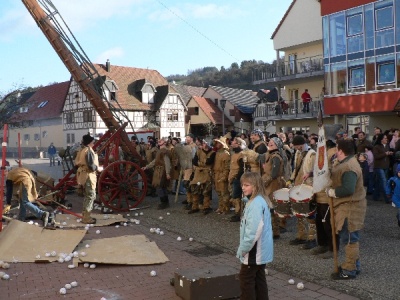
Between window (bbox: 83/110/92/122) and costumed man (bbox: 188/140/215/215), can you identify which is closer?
costumed man (bbox: 188/140/215/215)

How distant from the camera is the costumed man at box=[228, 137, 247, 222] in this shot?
922cm

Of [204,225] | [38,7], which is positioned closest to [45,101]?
[38,7]

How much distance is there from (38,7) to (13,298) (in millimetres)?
7919

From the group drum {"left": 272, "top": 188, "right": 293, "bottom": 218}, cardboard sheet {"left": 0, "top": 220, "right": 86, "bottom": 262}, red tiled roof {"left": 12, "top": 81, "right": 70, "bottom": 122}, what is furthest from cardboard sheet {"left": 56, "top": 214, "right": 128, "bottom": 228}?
red tiled roof {"left": 12, "top": 81, "right": 70, "bottom": 122}

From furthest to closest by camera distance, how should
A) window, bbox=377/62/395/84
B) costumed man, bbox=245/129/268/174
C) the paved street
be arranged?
window, bbox=377/62/395/84, costumed man, bbox=245/129/268/174, the paved street

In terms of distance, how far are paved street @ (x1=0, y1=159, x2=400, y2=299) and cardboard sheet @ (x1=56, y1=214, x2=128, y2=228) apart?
2.61 ft

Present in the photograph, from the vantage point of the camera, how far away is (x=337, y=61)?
23391 millimetres

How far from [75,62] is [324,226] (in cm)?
764

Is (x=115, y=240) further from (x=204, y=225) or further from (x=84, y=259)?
(x=204, y=225)

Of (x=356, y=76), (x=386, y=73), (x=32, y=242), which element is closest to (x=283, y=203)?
(x=32, y=242)

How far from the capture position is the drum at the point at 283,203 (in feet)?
22.2

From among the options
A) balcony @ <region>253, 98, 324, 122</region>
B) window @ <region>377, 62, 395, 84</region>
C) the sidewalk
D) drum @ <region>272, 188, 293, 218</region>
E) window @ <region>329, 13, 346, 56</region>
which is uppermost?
window @ <region>329, 13, 346, 56</region>

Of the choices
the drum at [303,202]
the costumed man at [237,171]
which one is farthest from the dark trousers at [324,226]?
the costumed man at [237,171]

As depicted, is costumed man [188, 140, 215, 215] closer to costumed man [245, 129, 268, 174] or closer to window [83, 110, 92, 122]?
costumed man [245, 129, 268, 174]
